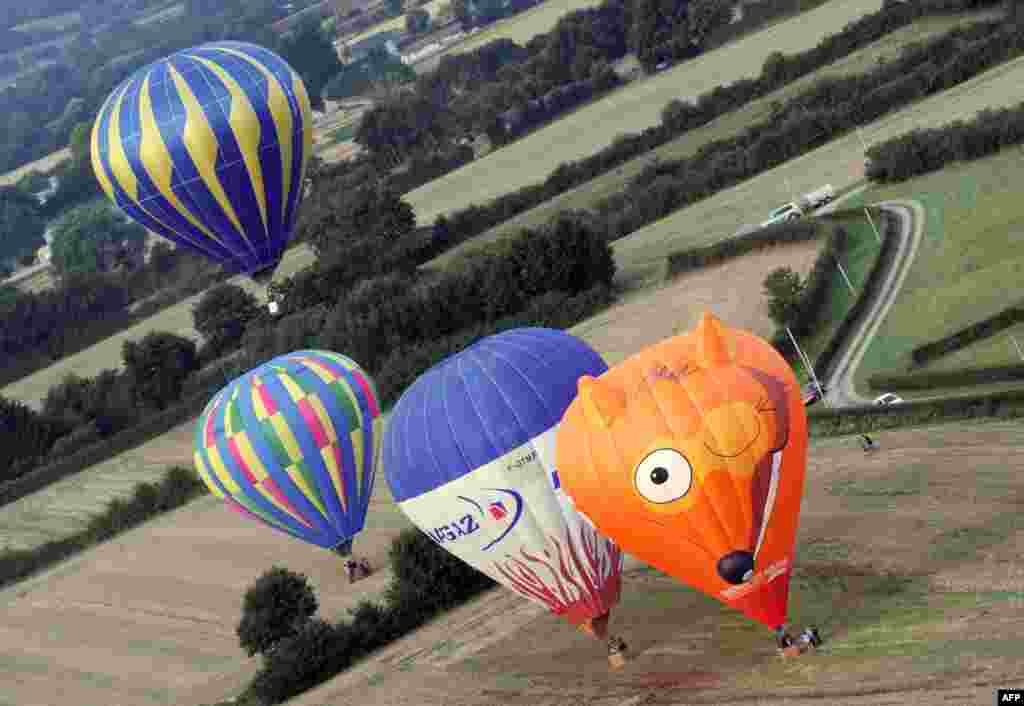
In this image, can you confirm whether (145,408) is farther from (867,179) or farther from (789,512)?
(789,512)

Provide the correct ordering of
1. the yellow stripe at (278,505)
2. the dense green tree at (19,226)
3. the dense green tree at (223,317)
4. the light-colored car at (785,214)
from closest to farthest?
the yellow stripe at (278,505)
the light-colored car at (785,214)
the dense green tree at (223,317)
the dense green tree at (19,226)

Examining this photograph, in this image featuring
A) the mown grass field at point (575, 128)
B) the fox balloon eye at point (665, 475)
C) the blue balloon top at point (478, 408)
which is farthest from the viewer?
the mown grass field at point (575, 128)

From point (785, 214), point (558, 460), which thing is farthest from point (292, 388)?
point (785, 214)

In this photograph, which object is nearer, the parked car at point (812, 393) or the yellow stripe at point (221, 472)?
the yellow stripe at point (221, 472)

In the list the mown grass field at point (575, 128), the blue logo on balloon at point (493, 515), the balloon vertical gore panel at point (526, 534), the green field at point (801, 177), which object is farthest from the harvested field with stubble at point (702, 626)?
the mown grass field at point (575, 128)

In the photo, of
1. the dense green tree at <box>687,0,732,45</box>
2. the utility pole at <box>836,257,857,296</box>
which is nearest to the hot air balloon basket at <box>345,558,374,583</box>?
the utility pole at <box>836,257,857,296</box>

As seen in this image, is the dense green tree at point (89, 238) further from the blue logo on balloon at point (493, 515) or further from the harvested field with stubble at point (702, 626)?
the blue logo on balloon at point (493, 515)

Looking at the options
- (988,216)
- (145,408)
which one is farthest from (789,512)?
(145,408)

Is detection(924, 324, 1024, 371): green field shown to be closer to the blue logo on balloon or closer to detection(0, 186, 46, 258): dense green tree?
the blue logo on balloon
